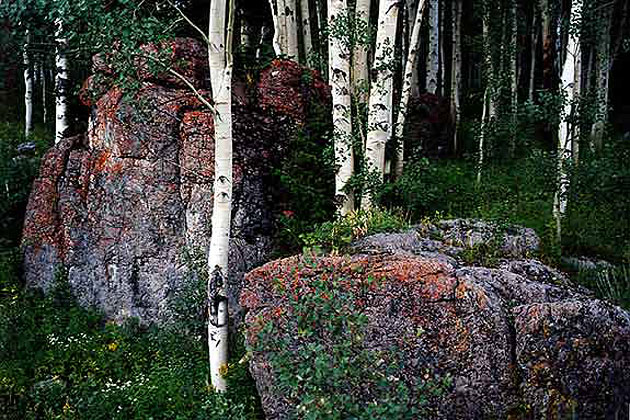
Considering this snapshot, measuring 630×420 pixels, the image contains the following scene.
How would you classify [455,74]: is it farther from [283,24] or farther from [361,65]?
[361,65]

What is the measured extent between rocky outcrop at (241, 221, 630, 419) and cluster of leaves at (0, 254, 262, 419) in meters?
1.26

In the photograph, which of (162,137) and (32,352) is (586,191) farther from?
(32,352)

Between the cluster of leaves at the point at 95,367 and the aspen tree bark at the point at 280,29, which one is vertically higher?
the aspen tree bark at the point at 280,29

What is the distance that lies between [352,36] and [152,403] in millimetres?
5533

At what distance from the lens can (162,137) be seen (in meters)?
8.97

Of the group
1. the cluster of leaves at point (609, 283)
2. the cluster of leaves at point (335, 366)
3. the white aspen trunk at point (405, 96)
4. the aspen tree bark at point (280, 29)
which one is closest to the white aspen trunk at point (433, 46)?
the aspen tree bark at point (280, 29)

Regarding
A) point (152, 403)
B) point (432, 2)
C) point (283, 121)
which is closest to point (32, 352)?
point (152, 403)

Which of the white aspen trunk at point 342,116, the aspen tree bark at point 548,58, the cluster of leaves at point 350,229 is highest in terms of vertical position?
the aspen tree bark at point 548,58

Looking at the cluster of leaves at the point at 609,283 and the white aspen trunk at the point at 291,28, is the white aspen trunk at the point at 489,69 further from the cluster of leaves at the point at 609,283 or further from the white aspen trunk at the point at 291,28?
the cluster of leaves at the point at 609,283

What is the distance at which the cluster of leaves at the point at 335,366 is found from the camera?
4520mm

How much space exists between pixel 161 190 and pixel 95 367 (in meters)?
2.58

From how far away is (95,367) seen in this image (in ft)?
26.2

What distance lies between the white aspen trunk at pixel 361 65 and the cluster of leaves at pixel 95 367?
4534 mm

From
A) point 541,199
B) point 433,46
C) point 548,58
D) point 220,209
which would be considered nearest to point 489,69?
point 548,58
